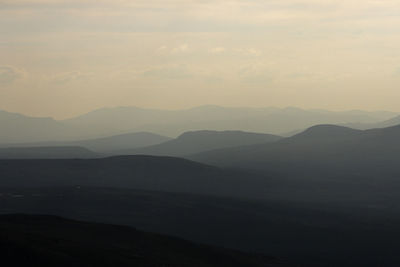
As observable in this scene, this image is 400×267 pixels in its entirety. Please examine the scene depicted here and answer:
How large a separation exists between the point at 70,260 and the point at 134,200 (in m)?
83.2

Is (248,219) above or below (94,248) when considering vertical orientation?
below

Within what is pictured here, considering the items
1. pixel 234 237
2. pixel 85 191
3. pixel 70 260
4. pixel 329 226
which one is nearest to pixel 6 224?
pixel 70 260

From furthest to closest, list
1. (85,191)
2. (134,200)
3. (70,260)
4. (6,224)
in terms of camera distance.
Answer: (85,191)
(134,200)
(6,224)
(70,260)

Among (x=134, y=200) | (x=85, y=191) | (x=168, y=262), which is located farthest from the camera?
(x=85, y=191)

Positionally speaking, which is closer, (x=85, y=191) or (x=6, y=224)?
(x=6, y=224)

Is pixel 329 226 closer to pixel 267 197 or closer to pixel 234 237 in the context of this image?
pixel 234 237

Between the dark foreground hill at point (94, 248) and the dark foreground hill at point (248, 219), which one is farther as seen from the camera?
the dark foreground hill at point (248, 219)

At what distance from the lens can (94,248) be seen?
8188 cm

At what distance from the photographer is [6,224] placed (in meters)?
92.9

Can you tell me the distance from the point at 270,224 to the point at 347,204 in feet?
159

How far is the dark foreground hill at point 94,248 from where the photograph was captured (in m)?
72.7

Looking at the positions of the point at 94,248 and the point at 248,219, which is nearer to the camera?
the point at 94,248

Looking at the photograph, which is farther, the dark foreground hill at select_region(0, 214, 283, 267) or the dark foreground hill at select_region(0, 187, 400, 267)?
the dark foreground hill at select_region(0, 187, 400, 267)

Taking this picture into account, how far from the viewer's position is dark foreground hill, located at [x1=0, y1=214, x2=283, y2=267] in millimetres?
72688
